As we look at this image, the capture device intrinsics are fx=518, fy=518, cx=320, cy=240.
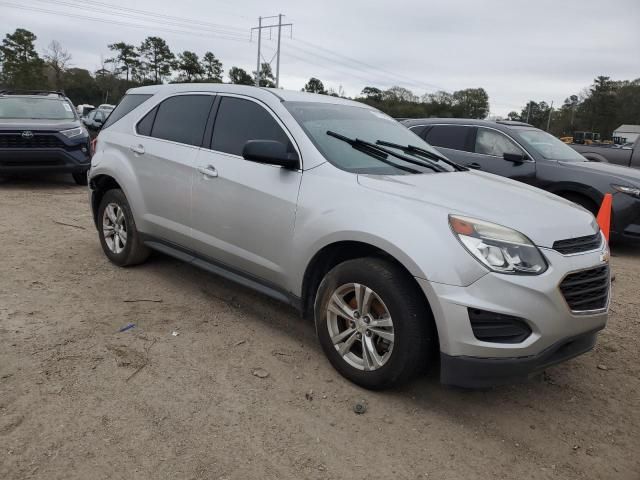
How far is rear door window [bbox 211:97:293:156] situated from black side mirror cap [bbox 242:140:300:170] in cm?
25

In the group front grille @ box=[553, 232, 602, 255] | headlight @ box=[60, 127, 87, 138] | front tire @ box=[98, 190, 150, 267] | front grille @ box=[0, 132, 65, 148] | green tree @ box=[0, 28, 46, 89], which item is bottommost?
front tire @ box=[98, 190, 150, 267]

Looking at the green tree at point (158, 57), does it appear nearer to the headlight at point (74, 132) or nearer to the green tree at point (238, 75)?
the green tree at point (238, 75)

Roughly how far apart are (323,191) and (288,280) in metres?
0.66

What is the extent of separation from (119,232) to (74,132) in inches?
230

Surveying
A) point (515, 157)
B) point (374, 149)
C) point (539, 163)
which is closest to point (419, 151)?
point (374, 149)

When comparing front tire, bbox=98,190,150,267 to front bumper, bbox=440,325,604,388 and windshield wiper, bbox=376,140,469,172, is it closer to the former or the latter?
windshield wiper, bbox=376,140,469,172

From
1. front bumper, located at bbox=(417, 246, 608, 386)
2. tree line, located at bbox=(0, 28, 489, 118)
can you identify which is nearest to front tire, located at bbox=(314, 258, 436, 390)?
front bumper, located at bbox=(417, 246, 608, 386)

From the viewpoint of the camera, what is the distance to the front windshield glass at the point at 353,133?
346 cm

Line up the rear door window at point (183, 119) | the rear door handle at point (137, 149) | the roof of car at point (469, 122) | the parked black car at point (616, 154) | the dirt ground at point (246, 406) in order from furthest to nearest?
the parked black car at point (616, 154) < the roof of car at point (469, 122) < the rear door handle at point (137, 149) < the rear door window at point (183, 119) < the dirt ground at point (246, 406)

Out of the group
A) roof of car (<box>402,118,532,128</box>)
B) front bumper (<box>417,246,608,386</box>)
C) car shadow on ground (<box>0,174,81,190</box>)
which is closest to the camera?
front bumper (<box>417,246,608,386</box>)

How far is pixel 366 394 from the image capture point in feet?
10.1

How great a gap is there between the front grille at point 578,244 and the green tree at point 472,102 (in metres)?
73.6

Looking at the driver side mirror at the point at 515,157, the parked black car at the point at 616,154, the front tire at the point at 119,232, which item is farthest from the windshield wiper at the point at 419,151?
the parked black car at the point at 616,154

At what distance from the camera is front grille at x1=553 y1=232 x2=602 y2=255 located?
280 cm
